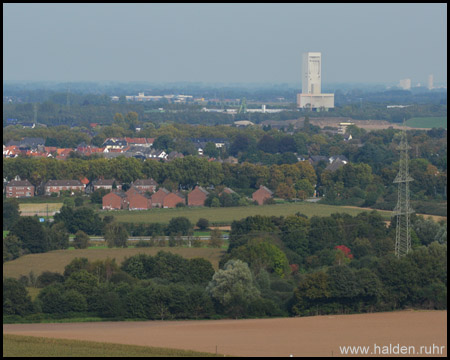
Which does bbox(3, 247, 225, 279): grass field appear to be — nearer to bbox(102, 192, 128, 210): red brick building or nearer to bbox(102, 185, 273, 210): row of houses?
bbox(102, 192, 128, 210): red brick building

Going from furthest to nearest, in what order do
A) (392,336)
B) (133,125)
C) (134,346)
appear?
(133,125)
(392,336)
(134,346)

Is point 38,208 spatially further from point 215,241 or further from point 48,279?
point 48,279

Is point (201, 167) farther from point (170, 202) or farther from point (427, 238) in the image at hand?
point (427, 238)

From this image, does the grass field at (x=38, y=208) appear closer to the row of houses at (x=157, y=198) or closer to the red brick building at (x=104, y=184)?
the row of houses at (x=157, y=198)

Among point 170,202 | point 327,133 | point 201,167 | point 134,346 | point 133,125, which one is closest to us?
point 134,346

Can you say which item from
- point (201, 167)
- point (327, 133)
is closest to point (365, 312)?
point (201, 167)

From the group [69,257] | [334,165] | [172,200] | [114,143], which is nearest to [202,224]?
[172,200]
